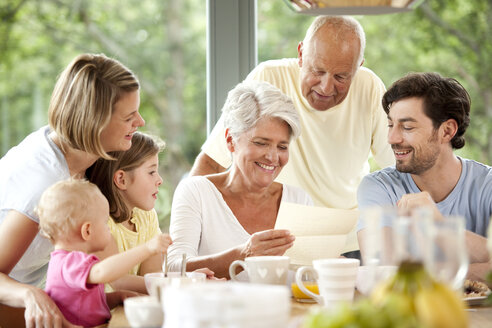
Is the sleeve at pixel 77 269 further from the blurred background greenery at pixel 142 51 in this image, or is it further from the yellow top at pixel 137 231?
the blurred background greenery at pixel 142 51

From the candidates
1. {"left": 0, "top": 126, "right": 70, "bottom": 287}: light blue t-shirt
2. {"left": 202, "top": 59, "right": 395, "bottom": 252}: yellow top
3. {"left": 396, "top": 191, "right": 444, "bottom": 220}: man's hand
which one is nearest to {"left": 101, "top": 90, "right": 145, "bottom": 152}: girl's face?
{"left": 0, "top": 126, "right": 70, "bottom": 287}: light blue t-shirt

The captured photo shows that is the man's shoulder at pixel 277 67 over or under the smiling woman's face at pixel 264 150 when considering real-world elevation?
over

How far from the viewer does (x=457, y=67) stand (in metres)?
3.72

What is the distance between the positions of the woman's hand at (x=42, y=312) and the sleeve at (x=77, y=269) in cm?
7

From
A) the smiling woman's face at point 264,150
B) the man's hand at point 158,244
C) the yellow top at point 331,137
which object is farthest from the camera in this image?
the yellow top at point 331,137

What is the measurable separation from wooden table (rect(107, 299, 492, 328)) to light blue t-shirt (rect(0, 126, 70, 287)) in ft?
1.57

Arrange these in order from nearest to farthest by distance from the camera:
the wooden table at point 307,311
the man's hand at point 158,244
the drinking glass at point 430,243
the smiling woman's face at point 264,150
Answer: the drinking glass at point 430,243
the wooden table at point 307,311
the man's hand at point 158,244
the smiling woman's face at point 264,150

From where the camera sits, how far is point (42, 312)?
1.72m

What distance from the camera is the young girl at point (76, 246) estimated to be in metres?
1.71

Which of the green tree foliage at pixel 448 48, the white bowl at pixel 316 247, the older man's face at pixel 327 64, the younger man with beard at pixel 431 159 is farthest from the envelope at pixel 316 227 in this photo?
the green tree foliage at pixel 448 48

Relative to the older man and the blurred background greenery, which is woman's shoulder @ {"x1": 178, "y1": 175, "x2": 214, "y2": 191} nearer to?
the older man

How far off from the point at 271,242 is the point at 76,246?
1.71 feet

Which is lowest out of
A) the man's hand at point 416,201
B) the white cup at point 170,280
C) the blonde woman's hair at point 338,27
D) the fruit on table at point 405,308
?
the white cup at point 170,280

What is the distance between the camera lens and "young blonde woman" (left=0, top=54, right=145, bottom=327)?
6.47 feet
